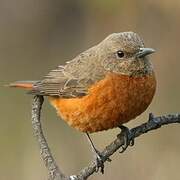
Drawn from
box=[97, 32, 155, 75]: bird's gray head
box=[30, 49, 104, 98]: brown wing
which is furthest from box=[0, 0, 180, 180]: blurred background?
box=[97, 32, 155, 75]: bird's gray head

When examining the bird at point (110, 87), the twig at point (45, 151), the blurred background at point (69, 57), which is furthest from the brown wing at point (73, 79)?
the blurred background at point (69, 57)

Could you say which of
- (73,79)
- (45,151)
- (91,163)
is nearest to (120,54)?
(73,79)

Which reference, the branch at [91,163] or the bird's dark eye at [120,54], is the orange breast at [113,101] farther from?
the branch at [91,163]

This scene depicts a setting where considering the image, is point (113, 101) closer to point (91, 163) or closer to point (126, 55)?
point (126, 55)

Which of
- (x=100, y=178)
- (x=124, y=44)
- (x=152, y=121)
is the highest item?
(x=124, y=44)

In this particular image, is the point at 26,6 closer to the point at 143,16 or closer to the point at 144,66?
the point at 143,16

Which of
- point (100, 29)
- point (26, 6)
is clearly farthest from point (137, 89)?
point (26, 6)
